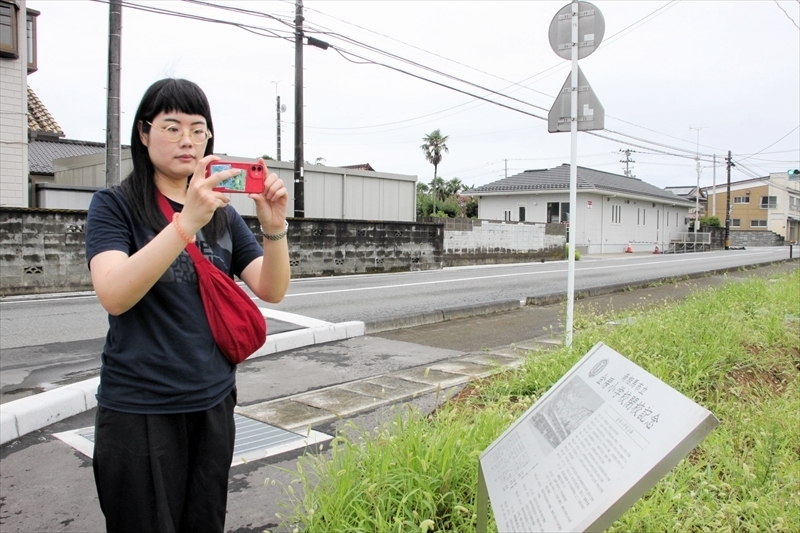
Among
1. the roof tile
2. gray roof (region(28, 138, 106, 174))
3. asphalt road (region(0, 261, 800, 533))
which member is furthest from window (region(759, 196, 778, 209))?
asphalt road (region(0, 261, 800, 533))

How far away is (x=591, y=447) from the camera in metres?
1.52

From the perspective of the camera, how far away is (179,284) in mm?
1732

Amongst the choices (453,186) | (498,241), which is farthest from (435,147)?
(498,241)

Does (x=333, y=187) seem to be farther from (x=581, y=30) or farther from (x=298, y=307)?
(x=581, y=30)

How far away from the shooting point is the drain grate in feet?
12.1

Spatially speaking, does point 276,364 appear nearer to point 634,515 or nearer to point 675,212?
point 634,515

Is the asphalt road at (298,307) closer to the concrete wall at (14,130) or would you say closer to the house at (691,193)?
the concrete wall at (14,130)

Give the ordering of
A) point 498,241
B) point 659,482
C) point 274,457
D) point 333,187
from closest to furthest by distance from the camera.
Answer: point 659,482
point 274,457
point 333,187
point 498,241

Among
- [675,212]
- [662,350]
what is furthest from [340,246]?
[675,212]

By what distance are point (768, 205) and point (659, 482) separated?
7245cm

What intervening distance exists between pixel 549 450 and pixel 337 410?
2959 millimetres

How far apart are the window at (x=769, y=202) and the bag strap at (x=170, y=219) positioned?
7427 centimetres

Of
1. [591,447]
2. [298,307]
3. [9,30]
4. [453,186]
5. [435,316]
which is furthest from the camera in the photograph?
[453,186]

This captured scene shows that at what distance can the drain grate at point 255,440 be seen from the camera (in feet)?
12.1
